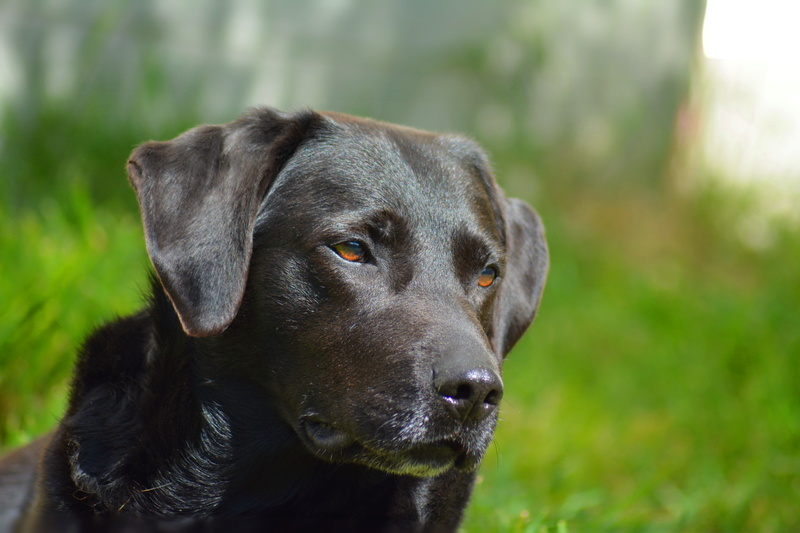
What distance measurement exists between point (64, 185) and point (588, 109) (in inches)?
204

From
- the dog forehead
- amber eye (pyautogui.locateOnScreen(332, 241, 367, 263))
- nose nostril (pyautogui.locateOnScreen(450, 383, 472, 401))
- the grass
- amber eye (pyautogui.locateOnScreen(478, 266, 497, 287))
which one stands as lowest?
the grass

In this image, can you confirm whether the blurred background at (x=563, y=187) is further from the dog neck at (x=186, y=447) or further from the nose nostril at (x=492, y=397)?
the nose nostril at (x=492, y=397)

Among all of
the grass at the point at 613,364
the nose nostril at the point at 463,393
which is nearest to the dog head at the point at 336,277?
the nose nostril at the point at 463,393

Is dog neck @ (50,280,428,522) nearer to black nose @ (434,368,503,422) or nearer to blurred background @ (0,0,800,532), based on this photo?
blurred background @ (0,0,800,532)

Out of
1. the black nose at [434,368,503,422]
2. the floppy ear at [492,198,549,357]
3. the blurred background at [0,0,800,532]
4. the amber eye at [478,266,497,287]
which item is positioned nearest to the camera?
the black nose at [434,368,503,422]

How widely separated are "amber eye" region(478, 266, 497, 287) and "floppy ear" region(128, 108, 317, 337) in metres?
0.73

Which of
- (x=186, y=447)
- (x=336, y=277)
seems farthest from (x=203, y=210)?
(x=186, y=447)

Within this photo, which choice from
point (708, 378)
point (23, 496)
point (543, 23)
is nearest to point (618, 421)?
point (708, 378)

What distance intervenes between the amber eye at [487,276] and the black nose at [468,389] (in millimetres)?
600

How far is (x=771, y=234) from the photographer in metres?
7.71

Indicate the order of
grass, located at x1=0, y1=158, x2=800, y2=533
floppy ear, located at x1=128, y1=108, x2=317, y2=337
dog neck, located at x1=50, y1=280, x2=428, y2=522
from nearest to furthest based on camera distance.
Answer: floppy ear, located at x1=128, y1=108, x2=317, y2=337, dog neck, located at x1=50, y1=280, x2=428, y2=522, grass, located at x1=0, y1=158, x2=800, y2=533

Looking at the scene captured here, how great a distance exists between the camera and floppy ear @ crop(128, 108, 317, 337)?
8.04ft

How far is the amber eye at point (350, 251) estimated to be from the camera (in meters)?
2.53

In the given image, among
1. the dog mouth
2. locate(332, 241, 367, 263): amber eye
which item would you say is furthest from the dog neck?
locate(332, 241, 367, 263): amber eye
